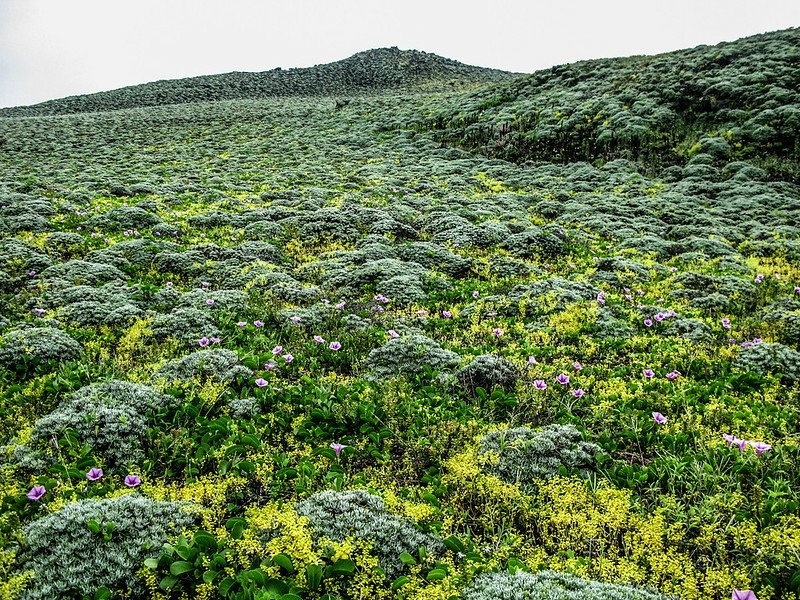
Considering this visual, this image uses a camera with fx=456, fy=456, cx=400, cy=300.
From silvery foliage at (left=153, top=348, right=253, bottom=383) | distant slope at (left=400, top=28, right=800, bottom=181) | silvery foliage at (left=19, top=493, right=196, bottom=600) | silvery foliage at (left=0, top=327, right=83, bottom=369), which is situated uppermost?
distant slope at (left=400, top=28, right=800, bottom=181)

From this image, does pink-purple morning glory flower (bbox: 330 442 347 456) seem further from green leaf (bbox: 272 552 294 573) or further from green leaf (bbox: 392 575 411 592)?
green leaf (bbox: 392 575 411 592)

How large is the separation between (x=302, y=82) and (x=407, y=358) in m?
68.9

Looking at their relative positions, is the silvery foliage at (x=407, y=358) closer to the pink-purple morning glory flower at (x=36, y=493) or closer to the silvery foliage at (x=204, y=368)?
the silvery foliage at (x=204, y=368)

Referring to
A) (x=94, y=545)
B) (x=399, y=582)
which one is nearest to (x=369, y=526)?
(x=399, y=582)

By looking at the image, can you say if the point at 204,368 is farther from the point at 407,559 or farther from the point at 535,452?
the point at 535,452

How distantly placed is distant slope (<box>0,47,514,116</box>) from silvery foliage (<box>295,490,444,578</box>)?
57.4m

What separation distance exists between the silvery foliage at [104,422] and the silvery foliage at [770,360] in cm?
815

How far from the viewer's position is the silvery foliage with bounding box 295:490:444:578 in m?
3.91

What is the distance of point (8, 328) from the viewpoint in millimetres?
6980

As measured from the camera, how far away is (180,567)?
137 inches

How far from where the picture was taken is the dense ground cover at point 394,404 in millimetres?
3746

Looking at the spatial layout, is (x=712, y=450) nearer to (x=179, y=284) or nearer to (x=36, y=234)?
(x=179, y=284)

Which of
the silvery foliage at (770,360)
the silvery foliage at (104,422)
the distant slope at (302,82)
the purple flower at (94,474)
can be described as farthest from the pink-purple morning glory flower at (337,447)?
the distant slope at (302,82)

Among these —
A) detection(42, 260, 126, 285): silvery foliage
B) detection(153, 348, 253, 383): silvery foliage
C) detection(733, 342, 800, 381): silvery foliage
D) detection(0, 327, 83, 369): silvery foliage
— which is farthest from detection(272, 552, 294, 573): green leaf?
detection(42, 260, 126, 285): silvery foliage
